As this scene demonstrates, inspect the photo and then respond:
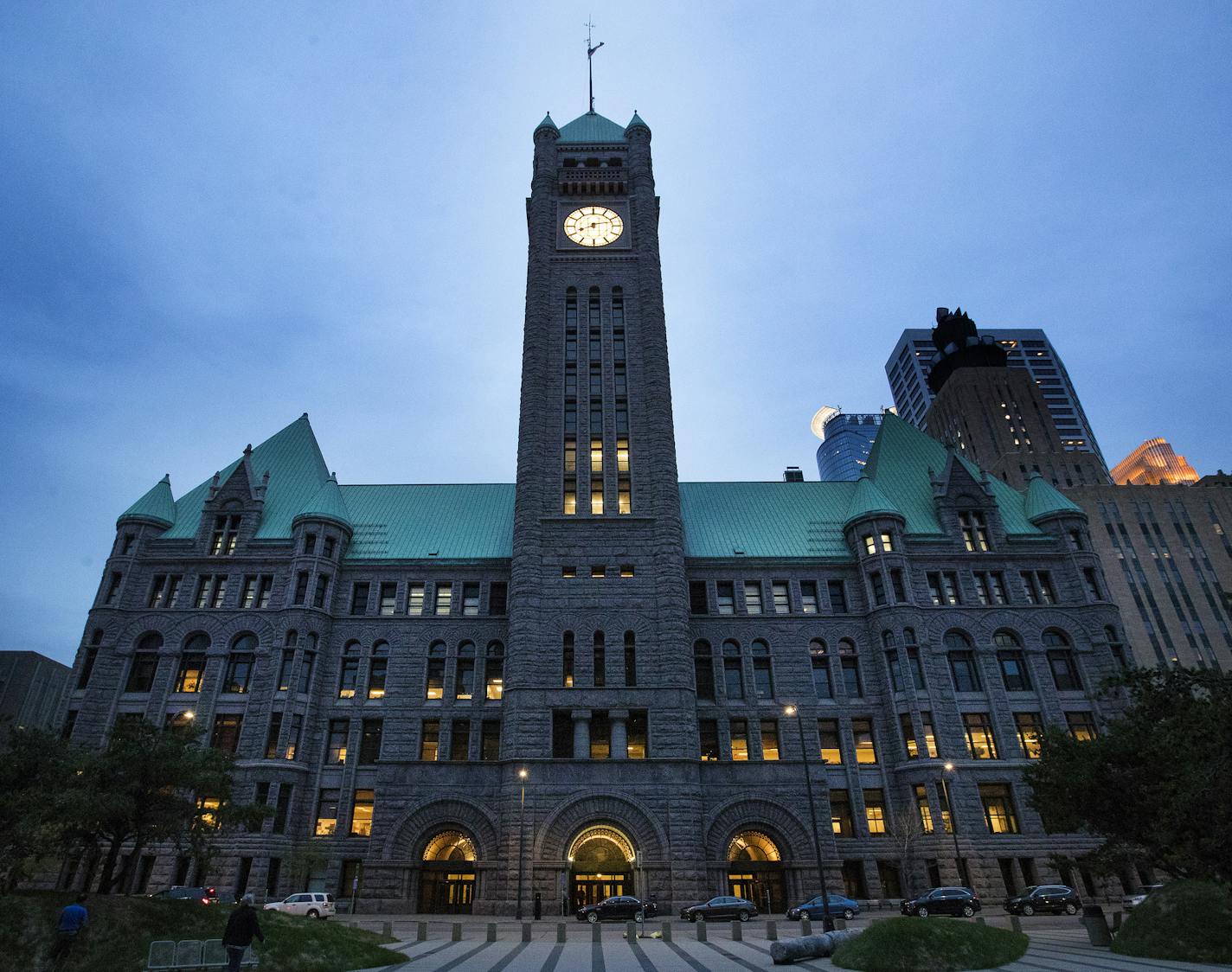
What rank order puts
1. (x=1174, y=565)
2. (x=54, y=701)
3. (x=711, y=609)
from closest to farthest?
(x=711, y=609)
(x=1174, y=565)
(x=54, y=701)

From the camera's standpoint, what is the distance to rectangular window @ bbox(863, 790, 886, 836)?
46031mm

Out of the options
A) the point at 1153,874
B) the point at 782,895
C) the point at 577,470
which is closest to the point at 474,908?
the point at 782,895

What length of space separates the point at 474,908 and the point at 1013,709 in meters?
35.3

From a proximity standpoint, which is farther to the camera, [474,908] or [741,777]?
[741,777]

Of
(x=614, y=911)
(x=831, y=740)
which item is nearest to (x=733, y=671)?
(x=831, y=740)

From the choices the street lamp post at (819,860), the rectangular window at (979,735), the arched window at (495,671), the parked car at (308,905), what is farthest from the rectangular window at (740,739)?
the parked car at (308,905)

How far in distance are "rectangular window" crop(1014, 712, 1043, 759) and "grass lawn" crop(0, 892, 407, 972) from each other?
4129cm

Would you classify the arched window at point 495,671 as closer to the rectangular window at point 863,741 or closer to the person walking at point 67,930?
the rectangular window at point 863,741

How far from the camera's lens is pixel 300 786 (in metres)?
46.2

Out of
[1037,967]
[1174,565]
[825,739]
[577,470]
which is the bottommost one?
[1037,967]

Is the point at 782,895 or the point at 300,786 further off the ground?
the point at 300,786

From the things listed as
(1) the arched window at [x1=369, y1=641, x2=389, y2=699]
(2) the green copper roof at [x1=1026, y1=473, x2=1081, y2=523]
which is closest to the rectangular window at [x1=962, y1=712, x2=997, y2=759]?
(2) the green copper roof at [x1=1026, y1=473, x2=1081, y2=523]

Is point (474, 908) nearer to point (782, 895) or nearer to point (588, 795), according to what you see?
point (588, 795)

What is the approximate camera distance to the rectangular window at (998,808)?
4475 cm
